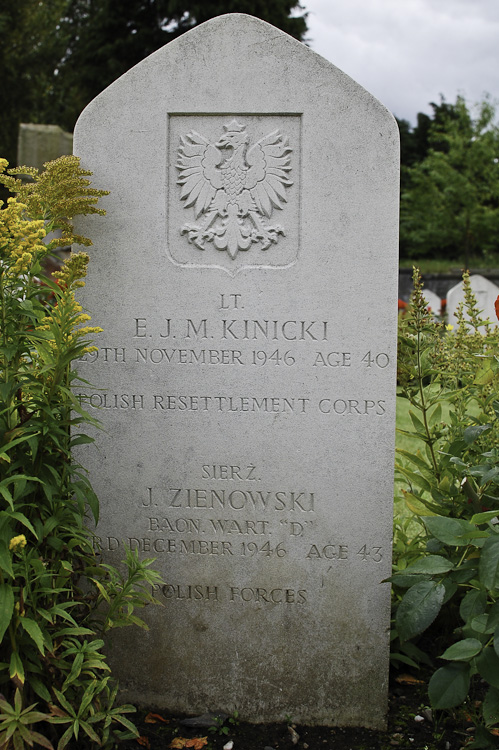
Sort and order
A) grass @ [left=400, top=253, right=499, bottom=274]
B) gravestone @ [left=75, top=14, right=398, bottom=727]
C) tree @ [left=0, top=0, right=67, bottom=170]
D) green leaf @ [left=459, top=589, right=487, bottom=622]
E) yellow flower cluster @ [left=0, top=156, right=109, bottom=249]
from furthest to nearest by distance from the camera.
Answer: tree @ [left=0, top=0, right=67, bottom=170] < grass @ [left=400, top=253, right=499, bottom=274] < gravestone @ [left=75, top=14, right=398, bottom=727] < yellow flower cluster @ [left=0, top=156, right=109, bottom=249] < green leaf @ [left=459, top=589, right=487, bottom=622]

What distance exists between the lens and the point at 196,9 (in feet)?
68.7

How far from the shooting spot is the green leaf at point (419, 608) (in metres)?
2.25

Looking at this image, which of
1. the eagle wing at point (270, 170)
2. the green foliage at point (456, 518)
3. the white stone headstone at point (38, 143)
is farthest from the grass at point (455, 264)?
the eagle wing at point (270, 170)

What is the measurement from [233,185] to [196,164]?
18cm

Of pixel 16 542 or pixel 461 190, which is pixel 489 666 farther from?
pixel 461 190

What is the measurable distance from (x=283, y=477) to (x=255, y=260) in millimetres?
952

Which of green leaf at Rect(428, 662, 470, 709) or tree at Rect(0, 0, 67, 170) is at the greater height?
tree at Rect(0, 0, 67, 170)

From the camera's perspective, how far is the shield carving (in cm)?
304

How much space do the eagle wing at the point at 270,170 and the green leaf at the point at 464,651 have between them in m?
1.85

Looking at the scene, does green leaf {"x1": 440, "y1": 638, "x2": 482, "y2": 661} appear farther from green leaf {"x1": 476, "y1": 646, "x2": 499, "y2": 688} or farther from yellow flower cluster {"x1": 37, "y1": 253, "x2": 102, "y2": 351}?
yellow flower cluster {"x1": 37, "y1": 253, "x2": 102, "y2": 351}

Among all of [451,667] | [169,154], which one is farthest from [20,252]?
[451,667]

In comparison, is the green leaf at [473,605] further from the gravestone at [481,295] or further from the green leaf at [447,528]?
the gravestone at [481,295]

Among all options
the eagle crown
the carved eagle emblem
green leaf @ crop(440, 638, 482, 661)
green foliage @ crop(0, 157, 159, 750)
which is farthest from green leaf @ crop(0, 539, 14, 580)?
the eagle crown

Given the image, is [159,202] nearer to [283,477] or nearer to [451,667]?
[283,477]
